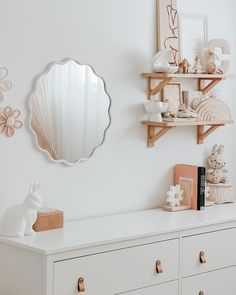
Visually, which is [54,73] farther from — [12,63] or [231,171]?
[231,171]

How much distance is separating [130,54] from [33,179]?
826 mm

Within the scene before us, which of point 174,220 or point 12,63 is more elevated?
point 12,63

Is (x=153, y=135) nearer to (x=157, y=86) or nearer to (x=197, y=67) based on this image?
(x=157, y=86)

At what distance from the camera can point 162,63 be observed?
336cm

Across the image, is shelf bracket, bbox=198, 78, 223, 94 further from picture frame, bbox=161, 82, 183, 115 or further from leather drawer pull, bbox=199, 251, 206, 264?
leather drawer pull, bbox=199, 251, 206, 264

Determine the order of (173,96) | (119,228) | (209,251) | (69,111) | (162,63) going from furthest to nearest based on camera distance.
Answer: (173,96)
(162,63)
(209,251)
(69,111)
(119,228)

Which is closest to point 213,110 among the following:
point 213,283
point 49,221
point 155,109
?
point 155,109

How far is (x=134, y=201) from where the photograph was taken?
3.47 meters

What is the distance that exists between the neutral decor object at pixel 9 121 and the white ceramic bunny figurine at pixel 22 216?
280 mm

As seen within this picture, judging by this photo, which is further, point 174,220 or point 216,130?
point 216,130

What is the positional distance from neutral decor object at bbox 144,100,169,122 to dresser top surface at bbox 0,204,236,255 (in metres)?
0.48

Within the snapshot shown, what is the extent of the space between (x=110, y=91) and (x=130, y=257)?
848mm

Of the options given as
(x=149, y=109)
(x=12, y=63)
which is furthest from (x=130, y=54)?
(x=12, y=63)

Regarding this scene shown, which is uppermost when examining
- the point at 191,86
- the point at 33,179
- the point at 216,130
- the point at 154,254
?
the point at 191,86
